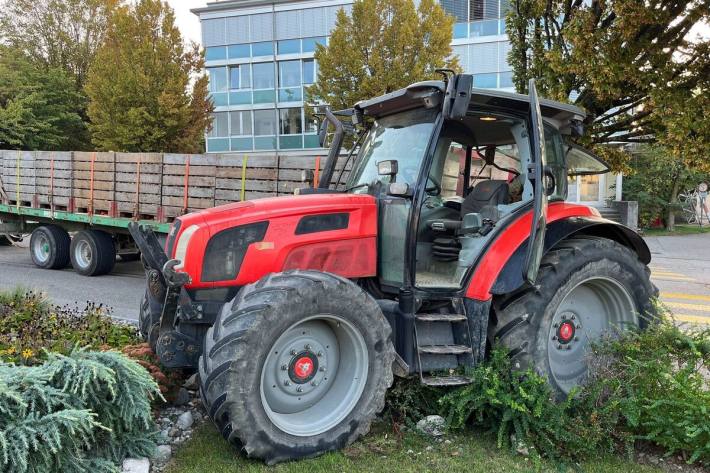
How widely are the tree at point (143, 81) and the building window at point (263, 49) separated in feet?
41.8

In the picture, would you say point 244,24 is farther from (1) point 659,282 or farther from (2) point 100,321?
(2) point 100,321

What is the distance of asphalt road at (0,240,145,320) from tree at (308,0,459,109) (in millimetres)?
→ 7800

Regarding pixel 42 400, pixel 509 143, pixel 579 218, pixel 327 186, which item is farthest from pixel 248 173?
pixel 42 400

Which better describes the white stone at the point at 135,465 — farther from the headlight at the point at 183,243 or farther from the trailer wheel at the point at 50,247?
the trailer wheel at the point at 50,247

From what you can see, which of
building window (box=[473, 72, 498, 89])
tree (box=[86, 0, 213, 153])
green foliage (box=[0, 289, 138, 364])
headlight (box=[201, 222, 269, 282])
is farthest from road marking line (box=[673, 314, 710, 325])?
building window (box=[473, 72, 498, 89])

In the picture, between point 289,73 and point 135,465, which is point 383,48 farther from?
point 289,73

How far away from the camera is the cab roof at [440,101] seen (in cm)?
386

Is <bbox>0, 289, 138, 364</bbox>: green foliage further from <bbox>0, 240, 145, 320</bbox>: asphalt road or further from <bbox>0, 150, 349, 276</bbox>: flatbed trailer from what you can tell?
<bbox>0, 150, 349, 276</bbox>: flatbed trailer

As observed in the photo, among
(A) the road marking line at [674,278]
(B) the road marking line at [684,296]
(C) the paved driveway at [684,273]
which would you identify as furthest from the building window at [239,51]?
(B) the road marking line at [684,296]

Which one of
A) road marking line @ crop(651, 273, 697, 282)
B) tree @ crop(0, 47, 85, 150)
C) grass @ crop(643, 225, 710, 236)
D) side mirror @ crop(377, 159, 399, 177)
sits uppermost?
tree @ crop(0, 47, 85, 150)

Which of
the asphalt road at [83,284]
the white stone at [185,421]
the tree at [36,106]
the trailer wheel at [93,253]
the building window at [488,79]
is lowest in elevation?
the asphalt road at [83,284]

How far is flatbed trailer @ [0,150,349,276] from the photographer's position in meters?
8.43

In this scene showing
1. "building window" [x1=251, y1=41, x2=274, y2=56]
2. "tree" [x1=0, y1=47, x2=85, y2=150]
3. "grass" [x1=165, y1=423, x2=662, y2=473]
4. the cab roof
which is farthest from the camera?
"building window" [x1=251, y1=41, x2=274, y2=56]

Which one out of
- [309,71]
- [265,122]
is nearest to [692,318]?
[309,71]
